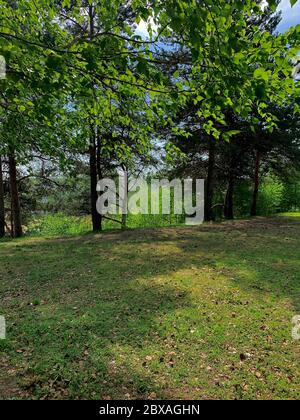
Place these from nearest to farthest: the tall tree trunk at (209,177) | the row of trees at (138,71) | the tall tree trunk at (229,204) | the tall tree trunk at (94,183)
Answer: the row of trees at (138,71)
the tall tree trunk at (94,183)
the tall tree trunk at (209,177)
the tall tree trunk at (229,204)

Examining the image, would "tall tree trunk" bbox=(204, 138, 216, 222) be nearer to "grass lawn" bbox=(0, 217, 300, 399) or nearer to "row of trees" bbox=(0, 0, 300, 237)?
"grass lawn" bbox=(0, 217, 300, 399)

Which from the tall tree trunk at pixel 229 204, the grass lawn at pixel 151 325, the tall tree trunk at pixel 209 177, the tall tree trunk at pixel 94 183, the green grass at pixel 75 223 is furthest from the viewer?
the green grass at pixel 75 223

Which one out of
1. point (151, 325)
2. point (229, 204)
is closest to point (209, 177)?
point (229, 204)

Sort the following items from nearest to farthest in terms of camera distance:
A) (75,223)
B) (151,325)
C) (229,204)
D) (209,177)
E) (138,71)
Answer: (138,71), (151,325), (209,177), (229,204), (75,223)

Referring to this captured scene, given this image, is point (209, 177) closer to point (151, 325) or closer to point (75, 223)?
point (75, 223)

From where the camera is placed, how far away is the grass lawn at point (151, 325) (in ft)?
8.40

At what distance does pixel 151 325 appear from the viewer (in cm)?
350

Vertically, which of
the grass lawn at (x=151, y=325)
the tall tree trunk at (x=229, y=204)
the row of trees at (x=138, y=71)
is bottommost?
the grass lawn at (x=151, y=325)

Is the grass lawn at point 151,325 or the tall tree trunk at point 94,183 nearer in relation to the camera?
the grass lawn at point 151,325

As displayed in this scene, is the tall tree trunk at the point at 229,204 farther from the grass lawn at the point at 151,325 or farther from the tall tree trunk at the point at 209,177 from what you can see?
the grass lawn at the point at 151,325

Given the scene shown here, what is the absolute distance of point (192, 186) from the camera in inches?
567

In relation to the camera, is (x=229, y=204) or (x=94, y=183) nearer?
(x=94, y=183)

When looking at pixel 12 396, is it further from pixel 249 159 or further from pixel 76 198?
pixel 76 198

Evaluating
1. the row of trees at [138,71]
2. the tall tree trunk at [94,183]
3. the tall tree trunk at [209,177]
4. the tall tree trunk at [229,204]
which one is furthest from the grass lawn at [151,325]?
the tall tree trunk at [229,204]
